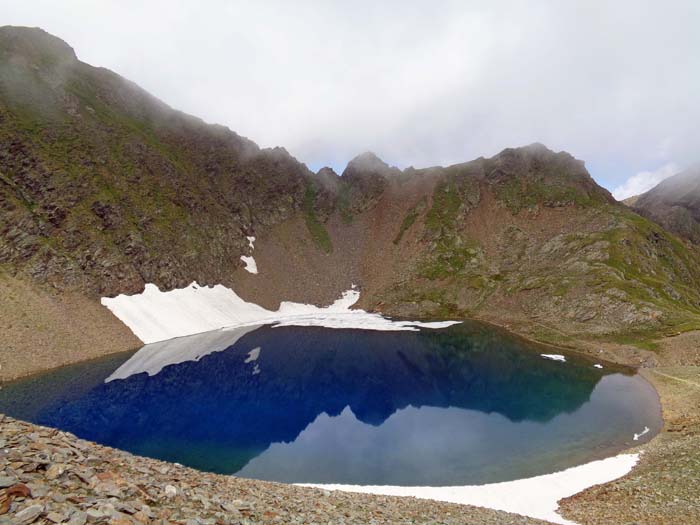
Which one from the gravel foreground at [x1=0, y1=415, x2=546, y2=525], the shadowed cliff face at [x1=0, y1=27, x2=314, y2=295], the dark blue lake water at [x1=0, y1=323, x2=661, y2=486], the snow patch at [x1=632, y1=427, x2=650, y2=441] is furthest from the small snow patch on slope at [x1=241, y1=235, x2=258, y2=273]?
the gravel foreground at [x1=0, y1=415, x2=546, y2=525]

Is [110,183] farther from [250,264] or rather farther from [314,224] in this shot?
[314,224]

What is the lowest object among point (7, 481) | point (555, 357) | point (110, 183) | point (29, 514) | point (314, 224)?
point (555, 357)

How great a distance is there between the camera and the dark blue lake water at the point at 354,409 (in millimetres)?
38000

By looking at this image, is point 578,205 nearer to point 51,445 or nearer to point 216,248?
point 216,248

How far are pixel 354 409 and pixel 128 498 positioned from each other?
44.8 metres

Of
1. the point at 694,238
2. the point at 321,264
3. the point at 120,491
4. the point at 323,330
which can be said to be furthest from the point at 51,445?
the point at 694,238

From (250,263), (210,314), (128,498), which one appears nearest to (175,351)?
(210,314)

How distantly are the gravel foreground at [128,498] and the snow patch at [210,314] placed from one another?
265 ft

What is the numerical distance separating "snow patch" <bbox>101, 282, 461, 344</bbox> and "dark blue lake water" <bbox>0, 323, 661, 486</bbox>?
435 inches

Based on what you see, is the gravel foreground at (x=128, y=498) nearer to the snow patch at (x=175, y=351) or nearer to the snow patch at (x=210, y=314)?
the snow patch at (x=175, y=351)

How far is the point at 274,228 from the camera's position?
162m

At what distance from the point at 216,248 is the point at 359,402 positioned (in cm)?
9022

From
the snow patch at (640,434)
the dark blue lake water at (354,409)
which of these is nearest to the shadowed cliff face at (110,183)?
the dark blue lake water at (354,409)

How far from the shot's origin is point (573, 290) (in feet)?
321
